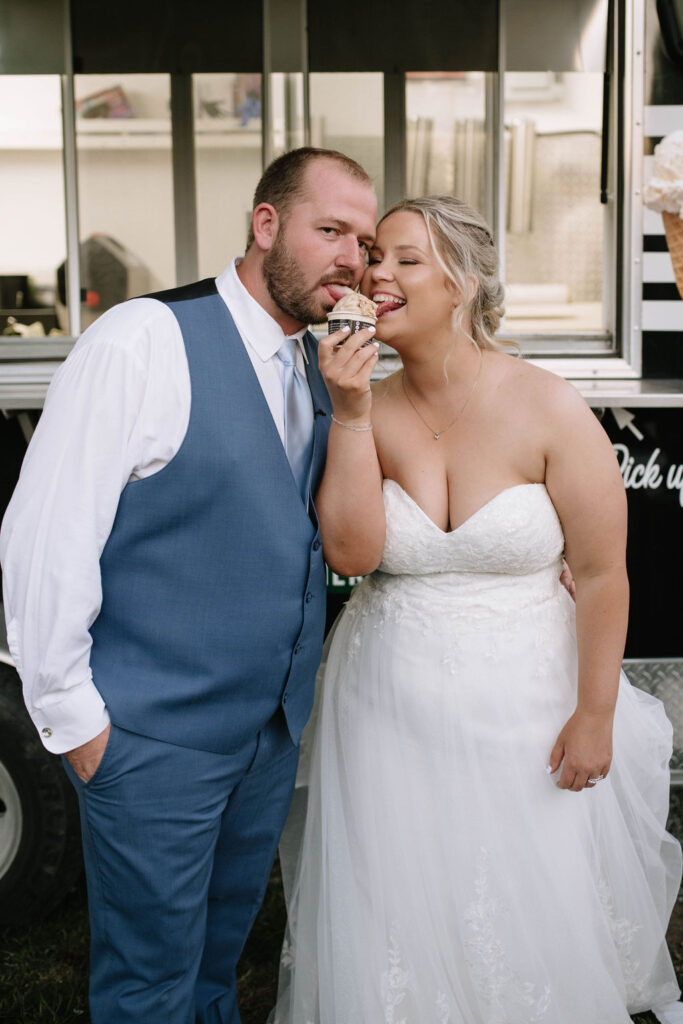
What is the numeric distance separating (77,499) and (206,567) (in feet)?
1.01

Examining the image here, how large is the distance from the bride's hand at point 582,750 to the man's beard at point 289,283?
116 centimetres

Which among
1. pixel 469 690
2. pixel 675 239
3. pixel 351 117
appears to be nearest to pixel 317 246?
pixel 469 690

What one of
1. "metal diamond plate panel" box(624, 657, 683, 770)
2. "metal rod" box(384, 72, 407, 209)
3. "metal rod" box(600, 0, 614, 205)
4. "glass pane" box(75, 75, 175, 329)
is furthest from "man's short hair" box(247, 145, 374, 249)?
"glass pane" box(75, 75, 175, 329)

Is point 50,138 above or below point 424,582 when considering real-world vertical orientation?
above

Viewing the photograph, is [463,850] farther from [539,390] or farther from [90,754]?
[539,390]

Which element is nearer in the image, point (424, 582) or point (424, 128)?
point (424, 582)

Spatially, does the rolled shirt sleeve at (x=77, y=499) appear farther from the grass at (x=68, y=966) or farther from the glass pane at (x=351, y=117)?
the glass pane at (x=351, y=117)

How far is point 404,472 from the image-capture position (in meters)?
2.50

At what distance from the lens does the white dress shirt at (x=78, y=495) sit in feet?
6.63

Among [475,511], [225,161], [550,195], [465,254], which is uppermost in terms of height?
[225,161]

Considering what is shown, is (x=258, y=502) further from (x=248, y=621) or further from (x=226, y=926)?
(x=226, y=926)

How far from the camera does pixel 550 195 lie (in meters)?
6.38

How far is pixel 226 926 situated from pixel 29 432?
5.39 feet

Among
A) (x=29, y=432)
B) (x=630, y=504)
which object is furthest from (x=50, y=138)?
(x=630, y=504)
